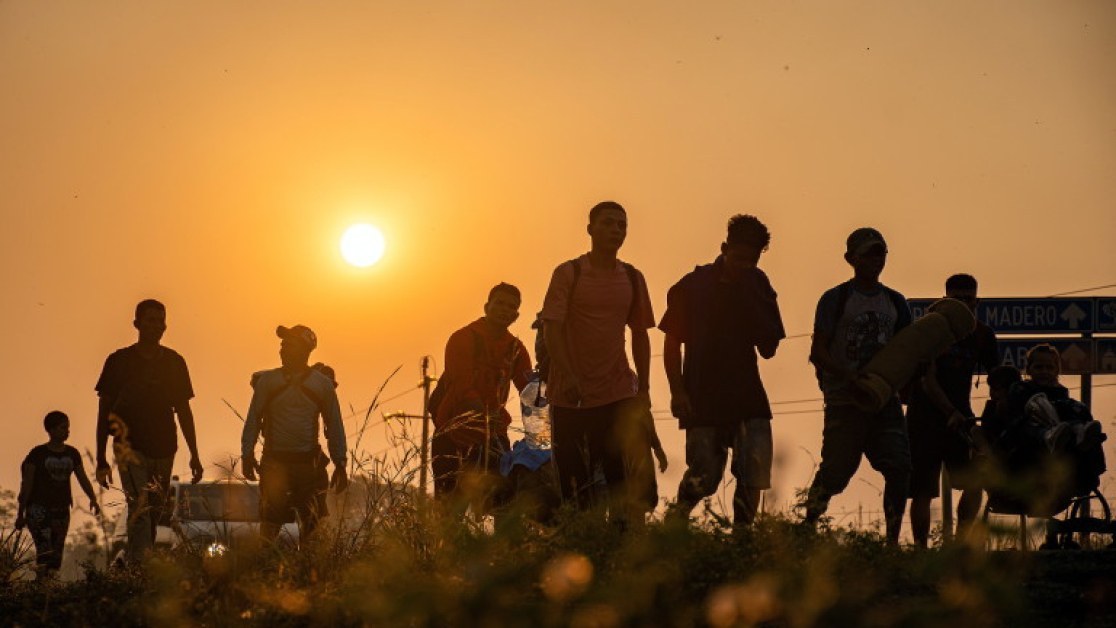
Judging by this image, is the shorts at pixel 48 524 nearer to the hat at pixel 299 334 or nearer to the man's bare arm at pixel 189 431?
the man's bare arm at pixel 189 431

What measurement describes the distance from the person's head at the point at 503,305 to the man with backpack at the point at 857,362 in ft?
6.57

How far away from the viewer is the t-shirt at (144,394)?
1341cm

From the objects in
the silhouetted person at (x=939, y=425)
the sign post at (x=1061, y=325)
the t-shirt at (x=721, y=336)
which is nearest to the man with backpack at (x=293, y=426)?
the t-shirt at (x=721, y=336)

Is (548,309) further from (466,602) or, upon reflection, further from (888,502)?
(466,602)

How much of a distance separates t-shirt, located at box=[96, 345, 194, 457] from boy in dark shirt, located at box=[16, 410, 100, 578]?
2.51m

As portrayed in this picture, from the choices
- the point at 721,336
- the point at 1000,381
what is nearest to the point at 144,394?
the point at 721,336

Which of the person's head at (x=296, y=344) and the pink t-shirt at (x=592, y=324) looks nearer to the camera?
the pink t-shirt at (x=592, y=324)

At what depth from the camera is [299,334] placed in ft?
40.8

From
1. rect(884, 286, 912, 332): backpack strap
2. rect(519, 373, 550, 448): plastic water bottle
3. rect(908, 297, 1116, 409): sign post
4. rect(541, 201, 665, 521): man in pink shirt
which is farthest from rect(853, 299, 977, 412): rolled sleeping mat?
rect(908, 297, 1116, 409): sign post

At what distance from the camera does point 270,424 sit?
1237 cm

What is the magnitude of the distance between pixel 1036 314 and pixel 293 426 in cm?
1186

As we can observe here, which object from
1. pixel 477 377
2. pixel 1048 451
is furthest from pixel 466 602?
pixel 1048 451

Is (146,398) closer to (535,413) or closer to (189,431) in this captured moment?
(189,431)

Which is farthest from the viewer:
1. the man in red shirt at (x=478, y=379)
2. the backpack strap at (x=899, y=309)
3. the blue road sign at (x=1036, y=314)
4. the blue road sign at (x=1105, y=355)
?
the blue road sign at (x=1105, y=355)
